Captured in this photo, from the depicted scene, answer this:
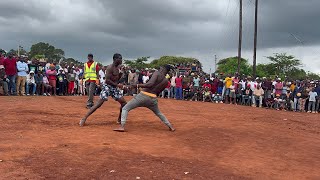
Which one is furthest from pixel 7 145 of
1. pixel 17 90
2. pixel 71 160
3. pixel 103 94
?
pixel 17 90

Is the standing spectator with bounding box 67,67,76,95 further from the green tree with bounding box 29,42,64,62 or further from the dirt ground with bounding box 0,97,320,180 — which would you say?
the green tree with bounding box 29,42,64,62

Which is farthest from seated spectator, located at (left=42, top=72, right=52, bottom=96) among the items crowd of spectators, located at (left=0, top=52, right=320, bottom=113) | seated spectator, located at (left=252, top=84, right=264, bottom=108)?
seated spectator, located at (left=252, top=84, right=264, bottom=108)

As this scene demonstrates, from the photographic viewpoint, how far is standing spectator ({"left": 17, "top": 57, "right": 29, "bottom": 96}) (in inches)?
694

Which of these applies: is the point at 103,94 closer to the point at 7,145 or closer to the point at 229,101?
the point at 7,145

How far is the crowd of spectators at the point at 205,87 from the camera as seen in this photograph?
19500mm

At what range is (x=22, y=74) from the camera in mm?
17766

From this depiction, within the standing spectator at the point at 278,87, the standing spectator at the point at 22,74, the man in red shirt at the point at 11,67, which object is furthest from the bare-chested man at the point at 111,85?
the standing spectator at the point at 278,87

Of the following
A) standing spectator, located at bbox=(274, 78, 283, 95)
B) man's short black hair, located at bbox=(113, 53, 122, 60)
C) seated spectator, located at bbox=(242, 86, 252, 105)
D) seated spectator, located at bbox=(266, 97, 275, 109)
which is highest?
man's short black hair, located at bbox=(113, 53, 122, 60)

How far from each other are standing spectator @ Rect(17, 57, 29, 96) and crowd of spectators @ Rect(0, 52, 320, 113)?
0.11 metres

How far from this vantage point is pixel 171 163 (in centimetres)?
699

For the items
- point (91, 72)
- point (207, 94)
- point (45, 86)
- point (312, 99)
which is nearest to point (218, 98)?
point (207, 94)

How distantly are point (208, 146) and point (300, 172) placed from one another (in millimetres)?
2135

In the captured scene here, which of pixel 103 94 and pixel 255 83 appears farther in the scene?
pixel 255 83

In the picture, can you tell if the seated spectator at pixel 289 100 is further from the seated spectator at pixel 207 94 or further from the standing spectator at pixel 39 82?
the standing spectator at pixel 39 82
